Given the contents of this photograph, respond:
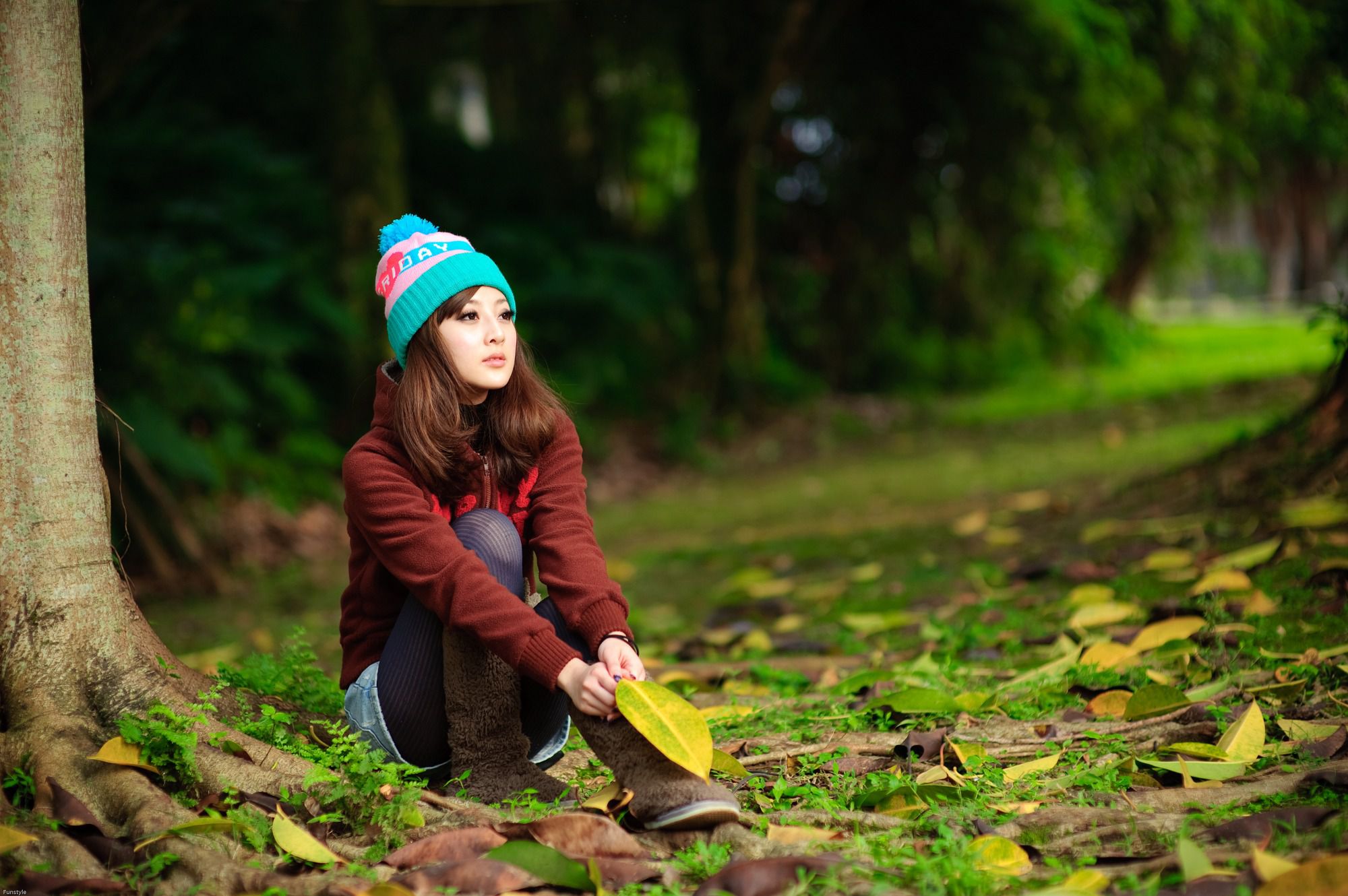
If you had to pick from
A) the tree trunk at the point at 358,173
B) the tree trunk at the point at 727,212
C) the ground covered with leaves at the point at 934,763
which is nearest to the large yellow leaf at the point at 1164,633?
the ground covered with leaves at the point at 934,763

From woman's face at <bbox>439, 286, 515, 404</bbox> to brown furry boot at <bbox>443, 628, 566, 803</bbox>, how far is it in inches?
19.5

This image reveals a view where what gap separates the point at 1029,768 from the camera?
7.50 ft

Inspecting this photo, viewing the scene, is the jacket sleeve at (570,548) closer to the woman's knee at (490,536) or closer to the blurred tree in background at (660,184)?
the woman's knee at (490,536)

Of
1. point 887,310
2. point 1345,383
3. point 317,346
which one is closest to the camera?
point 1345,383

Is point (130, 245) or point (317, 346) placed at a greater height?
point (130, 245)

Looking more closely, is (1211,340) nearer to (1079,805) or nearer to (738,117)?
(738,117)

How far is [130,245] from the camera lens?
20.2ft

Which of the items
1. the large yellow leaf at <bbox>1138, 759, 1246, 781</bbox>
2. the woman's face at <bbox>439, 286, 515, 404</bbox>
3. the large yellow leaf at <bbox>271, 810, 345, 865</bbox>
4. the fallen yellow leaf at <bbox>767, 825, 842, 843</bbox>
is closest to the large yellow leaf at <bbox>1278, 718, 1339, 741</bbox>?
the large yellow leaf at <bbox>1138, 759, 1246, 781</bbox>

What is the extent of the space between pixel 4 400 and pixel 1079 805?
78.6 inches

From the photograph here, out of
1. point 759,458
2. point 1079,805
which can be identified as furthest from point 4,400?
point 759,458

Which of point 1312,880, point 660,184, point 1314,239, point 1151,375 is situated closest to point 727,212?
point 660,184

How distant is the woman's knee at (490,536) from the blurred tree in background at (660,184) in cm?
332

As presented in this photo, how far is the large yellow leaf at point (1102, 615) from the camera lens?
343cm

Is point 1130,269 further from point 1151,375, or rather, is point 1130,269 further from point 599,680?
point 599,680
